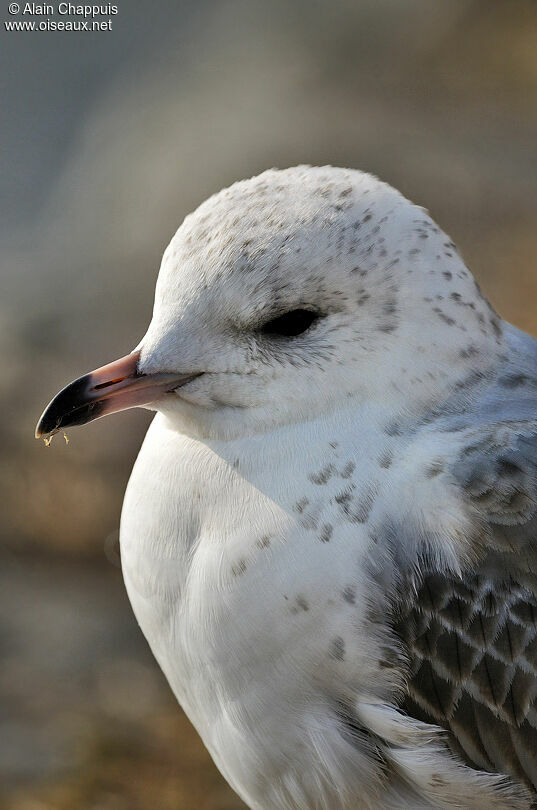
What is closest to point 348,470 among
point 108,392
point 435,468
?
point 435,468

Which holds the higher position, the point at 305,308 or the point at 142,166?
the point at 142,166

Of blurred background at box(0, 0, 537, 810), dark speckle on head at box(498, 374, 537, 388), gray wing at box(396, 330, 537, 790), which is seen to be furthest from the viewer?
blurred background at box(0, 0, 537, 810)

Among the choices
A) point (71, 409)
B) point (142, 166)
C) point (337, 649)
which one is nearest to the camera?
point (337, 649)

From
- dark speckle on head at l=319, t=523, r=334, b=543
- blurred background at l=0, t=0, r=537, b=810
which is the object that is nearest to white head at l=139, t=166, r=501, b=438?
dark speckle on head at l=319, t=523, r=334, b=543

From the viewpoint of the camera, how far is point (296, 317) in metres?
2.21

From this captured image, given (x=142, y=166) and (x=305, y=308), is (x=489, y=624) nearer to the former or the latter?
(x=305, y=308)

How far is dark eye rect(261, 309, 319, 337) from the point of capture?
2201 mm

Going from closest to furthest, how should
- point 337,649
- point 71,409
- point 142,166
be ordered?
point 337,649, point 71,409, point 142,166

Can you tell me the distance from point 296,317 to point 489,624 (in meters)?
0.71

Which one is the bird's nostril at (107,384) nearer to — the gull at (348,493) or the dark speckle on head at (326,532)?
the gull at (348,493)

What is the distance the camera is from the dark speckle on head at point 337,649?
2.16 metres

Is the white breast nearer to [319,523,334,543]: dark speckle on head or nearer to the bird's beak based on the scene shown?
[319,523,334,543]: dark speckle on head

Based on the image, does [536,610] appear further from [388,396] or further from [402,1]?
[402,1]

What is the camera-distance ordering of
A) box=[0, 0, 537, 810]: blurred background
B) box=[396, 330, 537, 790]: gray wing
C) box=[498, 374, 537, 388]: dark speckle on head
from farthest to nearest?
box=[0, 0, 537, 810]: blurred background, box=[498, 374, 537, 388]: dark speckle on head, box=[396, 330, 537, 790]: gray wing
